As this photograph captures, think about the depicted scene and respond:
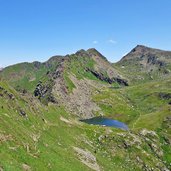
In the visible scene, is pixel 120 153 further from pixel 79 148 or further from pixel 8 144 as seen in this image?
pixel 8 144

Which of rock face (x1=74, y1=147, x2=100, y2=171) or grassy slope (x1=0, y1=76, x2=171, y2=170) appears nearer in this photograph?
grassy slope (x1=0, y1=76, x2=171, y2=170)

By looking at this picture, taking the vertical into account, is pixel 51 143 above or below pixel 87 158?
above

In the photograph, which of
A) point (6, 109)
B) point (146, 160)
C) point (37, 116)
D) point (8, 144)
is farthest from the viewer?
point (146, 160)

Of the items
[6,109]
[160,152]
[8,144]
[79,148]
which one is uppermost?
[6,109]

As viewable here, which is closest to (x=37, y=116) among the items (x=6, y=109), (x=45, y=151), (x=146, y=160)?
(x=6, y=109)

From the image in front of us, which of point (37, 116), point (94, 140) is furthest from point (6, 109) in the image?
point (94, 140)

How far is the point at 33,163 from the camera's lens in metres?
70.9

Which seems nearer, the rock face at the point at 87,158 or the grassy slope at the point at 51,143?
the grassy slope at the point at 51,143

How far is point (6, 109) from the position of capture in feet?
328

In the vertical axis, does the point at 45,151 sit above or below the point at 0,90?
below

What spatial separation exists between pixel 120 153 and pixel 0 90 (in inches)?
2241

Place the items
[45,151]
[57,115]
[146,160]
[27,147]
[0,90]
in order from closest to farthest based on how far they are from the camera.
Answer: [27,147] < [45,151] < [0,90] < [146,160] < [57,115]

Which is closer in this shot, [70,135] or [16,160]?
[16,160]

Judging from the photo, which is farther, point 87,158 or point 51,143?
point 87,158
